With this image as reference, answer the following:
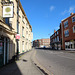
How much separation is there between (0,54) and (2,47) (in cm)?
65

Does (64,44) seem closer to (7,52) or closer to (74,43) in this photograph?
(74,43)

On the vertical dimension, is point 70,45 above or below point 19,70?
above

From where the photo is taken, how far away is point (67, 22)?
3072cm

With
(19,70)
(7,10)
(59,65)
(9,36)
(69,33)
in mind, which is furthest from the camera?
(69,33)

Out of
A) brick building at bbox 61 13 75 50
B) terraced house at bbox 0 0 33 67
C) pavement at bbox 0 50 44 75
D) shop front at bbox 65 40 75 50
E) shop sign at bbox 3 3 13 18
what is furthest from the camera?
shop front at bbox 65 40 75 50

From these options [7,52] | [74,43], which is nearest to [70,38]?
[74,43]

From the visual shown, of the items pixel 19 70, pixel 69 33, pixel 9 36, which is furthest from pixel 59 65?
pixel 69 33

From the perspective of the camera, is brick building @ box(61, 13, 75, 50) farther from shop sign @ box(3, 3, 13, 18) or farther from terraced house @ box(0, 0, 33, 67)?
shop sign @ box(3, 3, 13, 18)

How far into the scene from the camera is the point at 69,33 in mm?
29125

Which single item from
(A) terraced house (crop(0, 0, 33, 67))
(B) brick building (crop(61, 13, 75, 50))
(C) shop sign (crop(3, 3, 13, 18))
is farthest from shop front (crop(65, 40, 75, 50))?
(C) shop sign (crop(3, 3, 13, 18))

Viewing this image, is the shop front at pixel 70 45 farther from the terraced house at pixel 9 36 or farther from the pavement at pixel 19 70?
the pavement at pixel 19 70

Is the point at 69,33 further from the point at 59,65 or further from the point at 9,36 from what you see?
the point at 9,36

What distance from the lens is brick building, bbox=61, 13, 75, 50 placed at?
27453mm

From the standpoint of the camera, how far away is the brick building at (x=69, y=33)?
27453 mm
